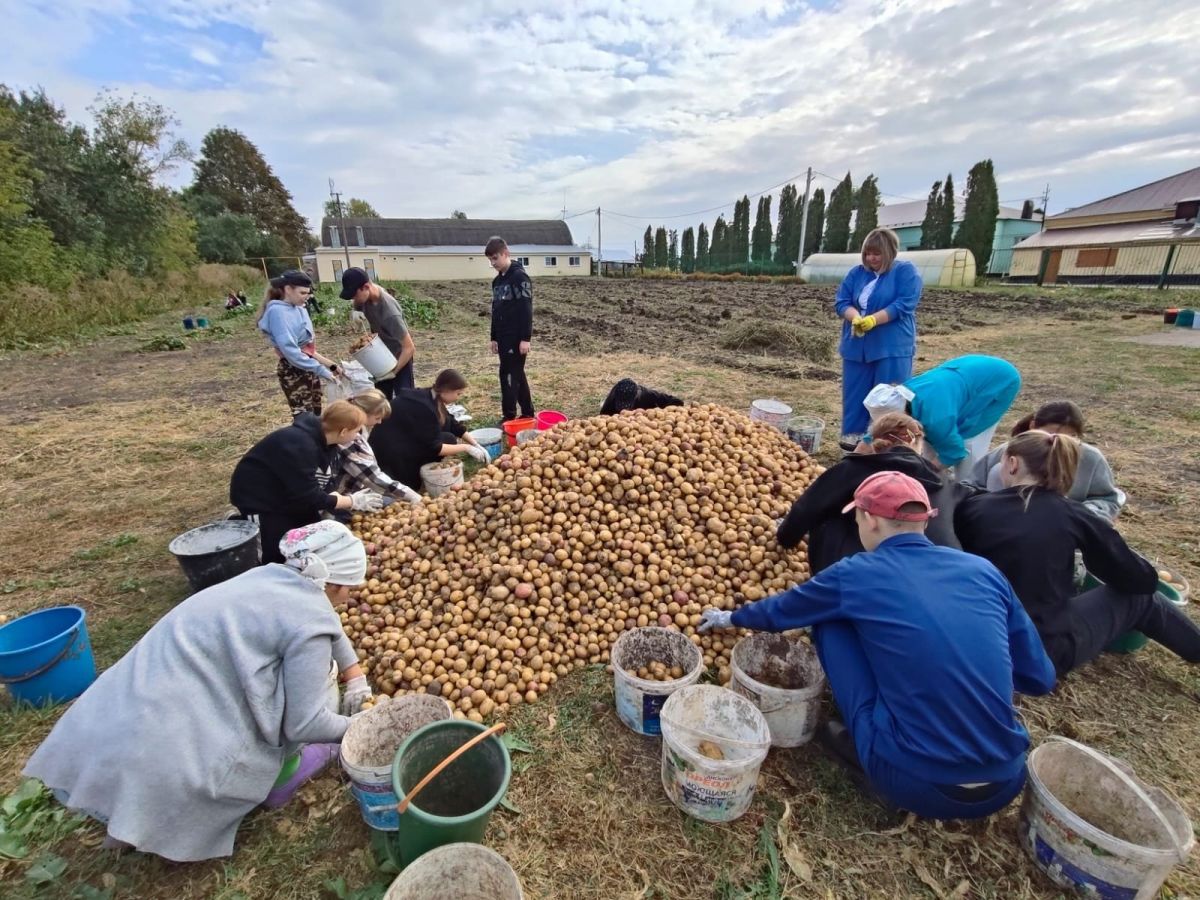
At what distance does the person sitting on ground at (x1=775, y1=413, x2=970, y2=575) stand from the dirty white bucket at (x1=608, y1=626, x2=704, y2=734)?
829mm

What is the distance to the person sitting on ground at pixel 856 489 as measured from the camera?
2666mm

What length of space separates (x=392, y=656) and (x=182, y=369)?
1106 cm

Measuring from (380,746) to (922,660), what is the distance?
2099mm

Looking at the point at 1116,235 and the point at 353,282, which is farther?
the point at 1116,235

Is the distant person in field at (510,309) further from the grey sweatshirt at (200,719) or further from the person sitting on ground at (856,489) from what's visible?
the grey sweatshirt at (200,719)

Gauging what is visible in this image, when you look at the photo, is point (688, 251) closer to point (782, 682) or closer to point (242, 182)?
point (242, 182)

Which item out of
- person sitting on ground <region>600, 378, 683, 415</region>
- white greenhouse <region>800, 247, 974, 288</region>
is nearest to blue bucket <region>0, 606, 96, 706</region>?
person sitting on ground <region>600, 378, 683, 415</region>

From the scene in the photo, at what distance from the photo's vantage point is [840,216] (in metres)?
42.6

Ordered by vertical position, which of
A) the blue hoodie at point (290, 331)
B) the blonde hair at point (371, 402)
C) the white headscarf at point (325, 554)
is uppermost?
the blue hoodie at point (290, 331)

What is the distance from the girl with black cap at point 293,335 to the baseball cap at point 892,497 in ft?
14.3

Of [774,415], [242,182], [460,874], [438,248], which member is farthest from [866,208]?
[242,182]

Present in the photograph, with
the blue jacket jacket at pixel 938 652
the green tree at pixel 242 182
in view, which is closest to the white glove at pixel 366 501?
the blue jacket jacket at pixel 938 652

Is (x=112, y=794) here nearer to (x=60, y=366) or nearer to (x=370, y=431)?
(x=370, y=431)

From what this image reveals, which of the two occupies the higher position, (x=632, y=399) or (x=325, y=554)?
(x=325, y=554)
